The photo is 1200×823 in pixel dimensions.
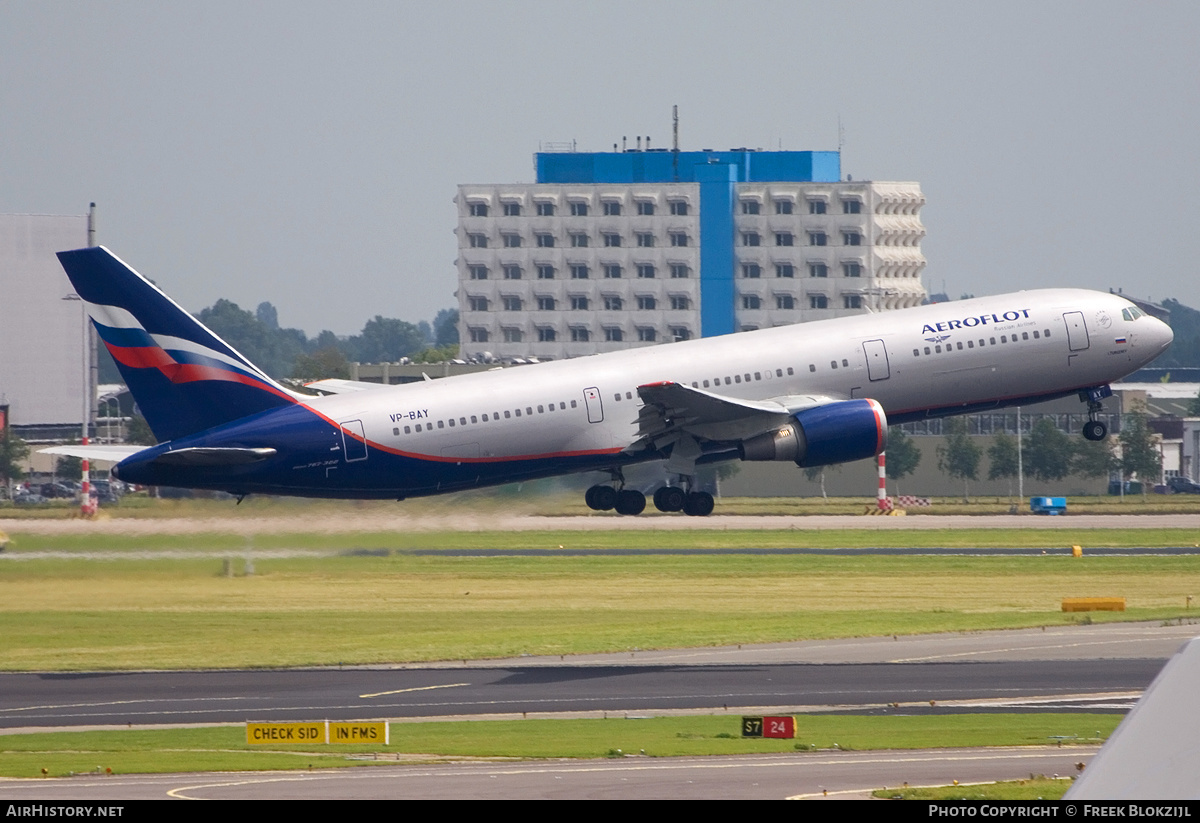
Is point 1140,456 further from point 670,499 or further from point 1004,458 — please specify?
point 670,499

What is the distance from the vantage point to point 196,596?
66312 mm

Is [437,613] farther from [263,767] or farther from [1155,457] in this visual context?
[1155,457]

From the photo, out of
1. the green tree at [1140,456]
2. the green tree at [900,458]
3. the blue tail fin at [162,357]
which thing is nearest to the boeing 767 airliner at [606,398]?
the blue tail fin at [162,357]

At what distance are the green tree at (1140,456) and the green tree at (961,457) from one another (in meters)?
13.9

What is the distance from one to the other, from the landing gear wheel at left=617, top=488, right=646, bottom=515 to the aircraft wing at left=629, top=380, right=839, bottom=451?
2.90 meters

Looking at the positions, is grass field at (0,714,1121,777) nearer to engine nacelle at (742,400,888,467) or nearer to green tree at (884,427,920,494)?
engine nacelle at (742,400,888,467)

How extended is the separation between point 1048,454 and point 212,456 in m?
119

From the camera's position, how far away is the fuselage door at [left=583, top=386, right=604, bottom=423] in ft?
175

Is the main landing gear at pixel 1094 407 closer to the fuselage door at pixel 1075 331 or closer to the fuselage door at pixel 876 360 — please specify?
the fuselage door at pixel 1075 331

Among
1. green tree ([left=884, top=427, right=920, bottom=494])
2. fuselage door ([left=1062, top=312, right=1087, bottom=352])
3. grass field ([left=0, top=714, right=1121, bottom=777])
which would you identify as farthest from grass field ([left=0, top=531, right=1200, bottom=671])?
green tree ([left=884, top=427, right=920, bottom=494])

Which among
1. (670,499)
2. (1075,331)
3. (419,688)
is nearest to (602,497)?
(670,499)

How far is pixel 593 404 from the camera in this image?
53.4m

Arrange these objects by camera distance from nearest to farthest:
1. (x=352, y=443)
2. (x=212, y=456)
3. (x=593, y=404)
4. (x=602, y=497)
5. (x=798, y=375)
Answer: (x=212, y=456), (x=352, y=443), (x=593, y=404), (x=798, y=375), (x=602, y=497)

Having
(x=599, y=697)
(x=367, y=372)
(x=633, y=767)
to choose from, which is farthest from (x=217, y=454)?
(x=367, y=372)
